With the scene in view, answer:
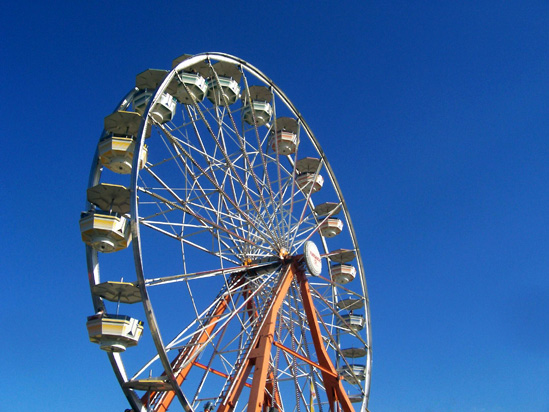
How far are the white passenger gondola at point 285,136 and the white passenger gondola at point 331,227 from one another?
314 centimetres

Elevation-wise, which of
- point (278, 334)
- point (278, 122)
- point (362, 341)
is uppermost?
point (278, 122)

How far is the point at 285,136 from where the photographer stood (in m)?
20.0

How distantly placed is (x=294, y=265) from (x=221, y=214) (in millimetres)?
2950

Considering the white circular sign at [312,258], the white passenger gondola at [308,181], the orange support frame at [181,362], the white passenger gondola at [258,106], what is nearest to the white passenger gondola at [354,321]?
the white circular sign at [312,258]

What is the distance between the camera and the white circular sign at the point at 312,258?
1703cm

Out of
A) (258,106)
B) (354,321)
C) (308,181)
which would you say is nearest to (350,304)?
(354,321)

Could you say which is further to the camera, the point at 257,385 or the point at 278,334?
the point at 278,334

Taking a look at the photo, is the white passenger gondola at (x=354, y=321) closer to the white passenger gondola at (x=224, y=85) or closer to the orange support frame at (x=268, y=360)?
the orange support frame at (x=268, y=360)

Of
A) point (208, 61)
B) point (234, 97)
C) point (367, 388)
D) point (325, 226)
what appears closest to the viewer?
point (208, 61)

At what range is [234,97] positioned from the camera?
17469 mm

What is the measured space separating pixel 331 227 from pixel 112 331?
10.7 metres

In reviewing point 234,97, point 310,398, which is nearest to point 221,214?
point 234,97

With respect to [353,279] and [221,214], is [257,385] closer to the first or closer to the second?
[221,214]

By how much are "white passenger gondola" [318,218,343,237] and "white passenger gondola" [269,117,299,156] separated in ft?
10.3
